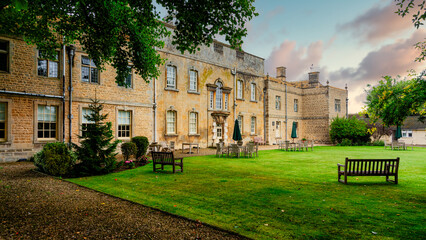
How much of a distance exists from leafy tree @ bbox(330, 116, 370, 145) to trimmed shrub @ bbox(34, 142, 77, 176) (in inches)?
1183

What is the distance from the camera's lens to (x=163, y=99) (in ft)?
63.5

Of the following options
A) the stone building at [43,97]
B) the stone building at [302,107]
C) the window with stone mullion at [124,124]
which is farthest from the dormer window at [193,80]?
the stone building at [302,107]

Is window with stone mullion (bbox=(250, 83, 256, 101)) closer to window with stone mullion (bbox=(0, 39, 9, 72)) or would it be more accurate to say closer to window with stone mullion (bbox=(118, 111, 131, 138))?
window with stone mullion (bbox=(118, 111, 131, 138))

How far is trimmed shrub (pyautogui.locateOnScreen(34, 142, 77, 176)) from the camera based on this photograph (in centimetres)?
897

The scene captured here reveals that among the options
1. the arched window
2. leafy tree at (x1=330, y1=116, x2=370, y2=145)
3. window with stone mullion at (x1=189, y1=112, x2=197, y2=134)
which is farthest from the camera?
leafy tree at (x1=330, y1=116, x2=370, y2=145)

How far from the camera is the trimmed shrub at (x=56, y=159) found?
29.4 ft

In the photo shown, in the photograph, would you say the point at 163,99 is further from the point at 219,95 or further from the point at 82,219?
the point at 82,219

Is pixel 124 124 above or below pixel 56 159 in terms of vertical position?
above

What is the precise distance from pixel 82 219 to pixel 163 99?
1500cm

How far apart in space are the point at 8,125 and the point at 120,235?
12.3m

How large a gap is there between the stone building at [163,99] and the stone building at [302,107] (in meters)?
0.12

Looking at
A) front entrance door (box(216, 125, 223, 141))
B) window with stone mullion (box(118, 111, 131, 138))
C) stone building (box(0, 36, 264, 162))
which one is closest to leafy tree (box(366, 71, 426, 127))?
stone building (box(0, 36, 264, 162))

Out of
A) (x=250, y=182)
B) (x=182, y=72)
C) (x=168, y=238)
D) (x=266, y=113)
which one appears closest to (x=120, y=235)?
(x=168, y=238)

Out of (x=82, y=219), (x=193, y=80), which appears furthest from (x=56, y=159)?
(x=193, y=80)
